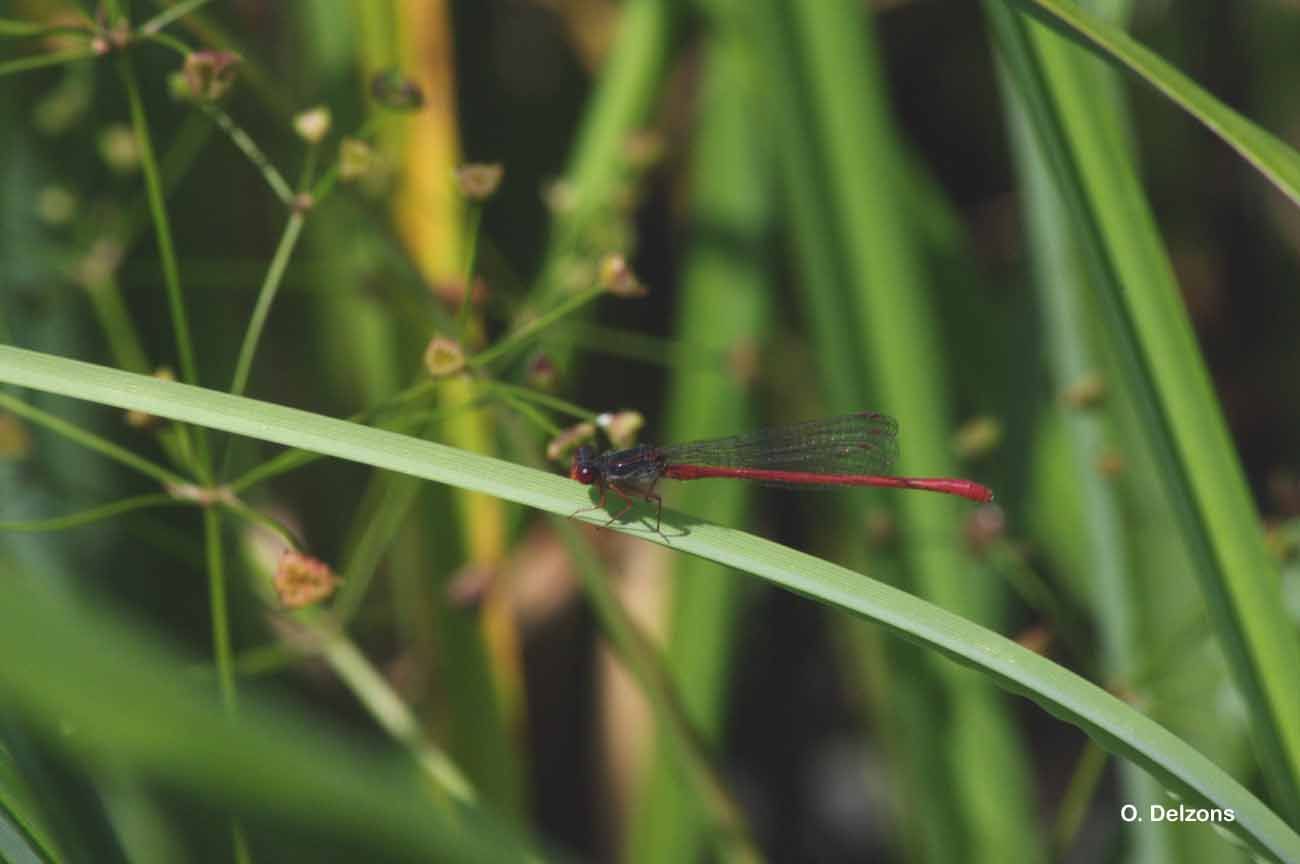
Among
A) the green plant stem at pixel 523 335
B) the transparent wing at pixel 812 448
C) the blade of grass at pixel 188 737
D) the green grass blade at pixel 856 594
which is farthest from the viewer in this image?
the transparent wing at pixel 812 448

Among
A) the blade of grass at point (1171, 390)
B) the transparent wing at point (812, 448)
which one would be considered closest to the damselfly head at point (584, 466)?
the transparent wing at point (812, 448)

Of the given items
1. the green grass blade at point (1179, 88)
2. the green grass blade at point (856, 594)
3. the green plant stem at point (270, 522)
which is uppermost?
the green grass blade at point (1179, 88)

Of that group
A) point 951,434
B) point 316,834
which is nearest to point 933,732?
point 951,434

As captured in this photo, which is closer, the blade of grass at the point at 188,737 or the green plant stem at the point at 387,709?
the blade of grass at the point at 188,737

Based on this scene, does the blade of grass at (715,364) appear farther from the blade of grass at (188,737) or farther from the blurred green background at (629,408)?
the blade of grass at (188,737)

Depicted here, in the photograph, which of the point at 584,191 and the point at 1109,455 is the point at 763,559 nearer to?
the point at 1109,455

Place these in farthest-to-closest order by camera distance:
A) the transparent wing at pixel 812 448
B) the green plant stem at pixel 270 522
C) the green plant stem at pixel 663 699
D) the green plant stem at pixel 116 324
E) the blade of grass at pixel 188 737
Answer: the transparent wing at pixel 812 448 → the green plant stem at pixel 116 324 → the green plant stem at pixel 663 699 → the green plant stem at pixel 270 522 → the blade of grass at pixel 188 737

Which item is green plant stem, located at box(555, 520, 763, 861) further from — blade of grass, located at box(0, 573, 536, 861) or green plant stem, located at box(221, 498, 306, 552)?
blade of grass, located at box(0, 573, 536, 861)
